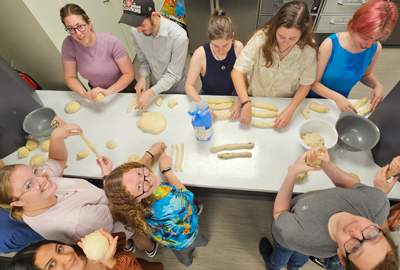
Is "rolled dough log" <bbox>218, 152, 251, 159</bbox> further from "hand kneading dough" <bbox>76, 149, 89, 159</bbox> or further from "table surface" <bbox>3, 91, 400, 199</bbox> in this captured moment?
"hand kneading dough" <bbox>76, 149, 89, 159</bbox>

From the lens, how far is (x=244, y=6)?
115 inches

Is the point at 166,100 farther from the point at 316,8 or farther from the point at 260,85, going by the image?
the point at 316,8

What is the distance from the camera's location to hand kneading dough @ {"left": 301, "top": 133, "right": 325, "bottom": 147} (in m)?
1.29

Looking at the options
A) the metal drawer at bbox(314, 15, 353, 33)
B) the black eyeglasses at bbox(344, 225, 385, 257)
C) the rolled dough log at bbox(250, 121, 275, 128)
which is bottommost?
the metal drawer at bbox(314, 15, 353, 33)

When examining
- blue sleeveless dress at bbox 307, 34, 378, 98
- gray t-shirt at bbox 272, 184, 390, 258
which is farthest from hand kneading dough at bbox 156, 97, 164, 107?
blue sleeveless dress at bbox 307, 34, 378, 98

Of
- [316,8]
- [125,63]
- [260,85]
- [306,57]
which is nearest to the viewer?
[306,57]

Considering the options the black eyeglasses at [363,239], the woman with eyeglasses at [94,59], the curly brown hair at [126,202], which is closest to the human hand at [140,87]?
the woman with eyeglasses at [94,59]

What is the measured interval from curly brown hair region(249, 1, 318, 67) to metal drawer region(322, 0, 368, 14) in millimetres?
2194

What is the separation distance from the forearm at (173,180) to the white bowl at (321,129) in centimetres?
81

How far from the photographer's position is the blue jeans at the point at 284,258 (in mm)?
1337

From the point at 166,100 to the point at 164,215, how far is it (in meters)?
0.98

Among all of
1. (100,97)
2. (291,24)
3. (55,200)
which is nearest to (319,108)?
(291,24)

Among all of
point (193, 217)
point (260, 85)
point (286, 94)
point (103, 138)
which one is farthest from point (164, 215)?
point (286, 94)

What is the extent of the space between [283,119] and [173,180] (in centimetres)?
86
